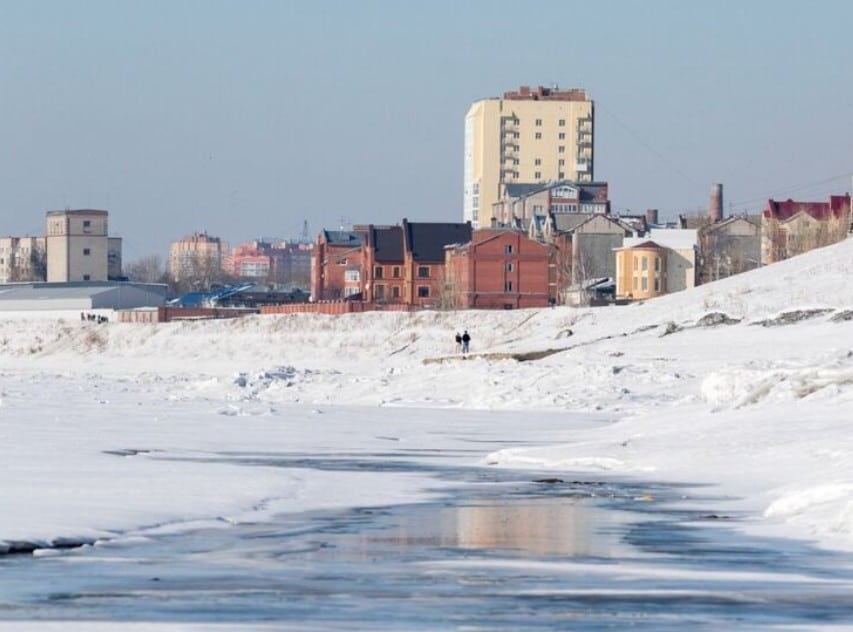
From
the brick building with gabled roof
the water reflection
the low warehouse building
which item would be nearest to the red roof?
the brick building with gabled roof

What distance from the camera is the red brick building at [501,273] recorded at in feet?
434

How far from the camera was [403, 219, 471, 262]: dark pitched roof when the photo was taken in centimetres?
14388

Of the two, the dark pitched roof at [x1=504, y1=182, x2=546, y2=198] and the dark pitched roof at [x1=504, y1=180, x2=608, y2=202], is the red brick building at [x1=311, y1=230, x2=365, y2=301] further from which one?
the dark pitched roof at [x1=504, y1=182, x2=546, y2=198]

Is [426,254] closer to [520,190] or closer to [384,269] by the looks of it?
[384,269]

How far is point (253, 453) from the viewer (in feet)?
97.0

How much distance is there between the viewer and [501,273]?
13325 cm

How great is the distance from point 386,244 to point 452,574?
133 meters

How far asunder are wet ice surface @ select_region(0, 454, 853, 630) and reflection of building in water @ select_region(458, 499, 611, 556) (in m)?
0.03

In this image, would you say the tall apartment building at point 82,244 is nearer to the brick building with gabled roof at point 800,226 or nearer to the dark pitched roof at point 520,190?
the dark pitched roof at point 520,190

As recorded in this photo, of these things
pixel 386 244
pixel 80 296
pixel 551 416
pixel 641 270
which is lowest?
pixel 551 416

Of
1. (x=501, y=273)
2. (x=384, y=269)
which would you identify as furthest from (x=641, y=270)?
(x=384, y=269)

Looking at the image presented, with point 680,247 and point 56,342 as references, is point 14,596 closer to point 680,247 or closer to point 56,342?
point 56,342

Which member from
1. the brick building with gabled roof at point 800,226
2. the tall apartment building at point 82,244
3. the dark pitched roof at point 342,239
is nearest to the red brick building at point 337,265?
the dark pitched roof at point 342,239

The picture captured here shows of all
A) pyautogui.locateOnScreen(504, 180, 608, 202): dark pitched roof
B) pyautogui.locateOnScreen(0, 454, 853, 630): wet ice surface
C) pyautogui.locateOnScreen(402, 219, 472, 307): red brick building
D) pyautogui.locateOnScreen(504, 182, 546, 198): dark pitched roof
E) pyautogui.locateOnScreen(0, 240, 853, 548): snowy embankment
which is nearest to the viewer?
pyautogui.locateOnScreen(0, 454, 853, 630): wet ice surface
